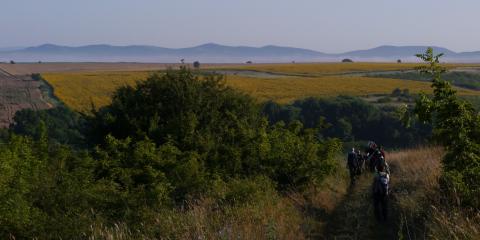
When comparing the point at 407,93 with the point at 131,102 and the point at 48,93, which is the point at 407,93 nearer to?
the point at 48,93

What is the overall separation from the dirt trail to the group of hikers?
0.25 meters

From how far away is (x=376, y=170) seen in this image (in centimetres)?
1214

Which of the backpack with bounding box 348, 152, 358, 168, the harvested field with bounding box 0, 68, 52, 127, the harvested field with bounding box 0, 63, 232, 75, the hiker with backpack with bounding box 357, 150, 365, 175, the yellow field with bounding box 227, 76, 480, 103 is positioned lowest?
the harvested field with bounding box 0, 63, 232, 75

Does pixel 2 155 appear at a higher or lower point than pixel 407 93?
higher

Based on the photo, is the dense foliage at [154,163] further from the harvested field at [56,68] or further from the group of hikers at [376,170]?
the harvested field at [56,68]

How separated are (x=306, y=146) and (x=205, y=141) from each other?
242 centimetres

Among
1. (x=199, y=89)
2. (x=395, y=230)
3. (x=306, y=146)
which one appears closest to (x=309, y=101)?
(x=199, y=89)

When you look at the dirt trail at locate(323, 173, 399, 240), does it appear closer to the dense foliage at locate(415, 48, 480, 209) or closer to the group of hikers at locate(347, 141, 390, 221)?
the group of hikers at locate(347, 141, 390, 221)

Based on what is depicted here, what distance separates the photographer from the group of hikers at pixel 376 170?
9852 millimetres

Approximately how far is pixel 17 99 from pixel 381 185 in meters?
50.7

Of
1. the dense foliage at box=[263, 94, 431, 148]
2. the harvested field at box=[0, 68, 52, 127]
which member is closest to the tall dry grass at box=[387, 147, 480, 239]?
the dense foliage at box=[263, 94, 431, 148]

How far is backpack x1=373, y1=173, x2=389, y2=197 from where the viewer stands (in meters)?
9.82

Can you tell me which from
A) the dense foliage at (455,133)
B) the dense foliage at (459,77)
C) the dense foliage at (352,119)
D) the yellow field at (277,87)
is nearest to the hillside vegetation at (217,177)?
the dense foliage at (455,133)

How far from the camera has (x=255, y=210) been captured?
8469 mm
